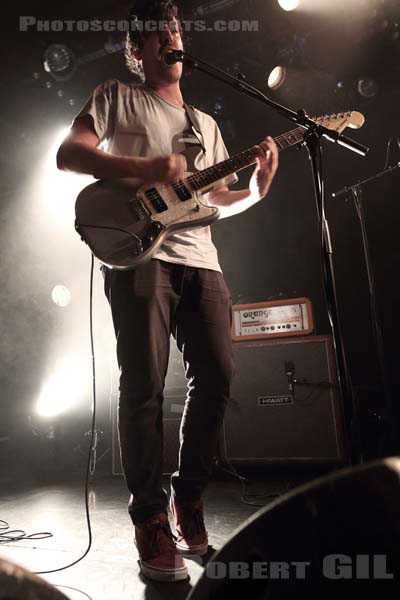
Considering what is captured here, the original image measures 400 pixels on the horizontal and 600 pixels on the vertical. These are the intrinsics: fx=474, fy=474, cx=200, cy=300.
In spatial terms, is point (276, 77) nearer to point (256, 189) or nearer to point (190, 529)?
point (256, 189)

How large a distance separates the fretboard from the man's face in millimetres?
403

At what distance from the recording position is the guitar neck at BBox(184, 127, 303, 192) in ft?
5.57

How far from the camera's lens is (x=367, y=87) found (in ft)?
12.5

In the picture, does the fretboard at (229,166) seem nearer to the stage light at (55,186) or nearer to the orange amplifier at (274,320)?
the orange amplifier at (274,320)

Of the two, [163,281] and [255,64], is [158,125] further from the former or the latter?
[255,64]

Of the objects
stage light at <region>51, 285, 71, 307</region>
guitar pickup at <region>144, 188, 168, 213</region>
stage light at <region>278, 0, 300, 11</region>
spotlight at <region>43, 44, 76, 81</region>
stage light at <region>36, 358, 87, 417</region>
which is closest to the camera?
guitar pickup at <region>144, 188, 168, 213</region>

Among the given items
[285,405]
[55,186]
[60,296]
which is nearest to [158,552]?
[285,405]

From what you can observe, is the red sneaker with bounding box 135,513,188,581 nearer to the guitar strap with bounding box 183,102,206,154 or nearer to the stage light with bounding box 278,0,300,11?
the guitar strap with bounding box 183,102,206,154

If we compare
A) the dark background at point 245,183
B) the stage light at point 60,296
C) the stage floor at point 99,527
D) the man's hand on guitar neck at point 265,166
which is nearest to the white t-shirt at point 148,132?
the man's hand on guitar neck at point 265,166

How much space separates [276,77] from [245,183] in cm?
103

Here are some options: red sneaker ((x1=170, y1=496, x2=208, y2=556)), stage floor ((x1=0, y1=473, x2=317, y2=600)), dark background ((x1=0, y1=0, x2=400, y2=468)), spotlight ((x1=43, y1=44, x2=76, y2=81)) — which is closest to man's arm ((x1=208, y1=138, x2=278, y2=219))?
red sneaker ((x1=170, y1=496, x2=208, y2=556))

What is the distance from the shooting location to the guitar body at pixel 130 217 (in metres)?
1.53

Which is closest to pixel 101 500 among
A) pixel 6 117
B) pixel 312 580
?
pixel 312 580

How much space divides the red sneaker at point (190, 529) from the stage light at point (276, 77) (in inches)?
133
